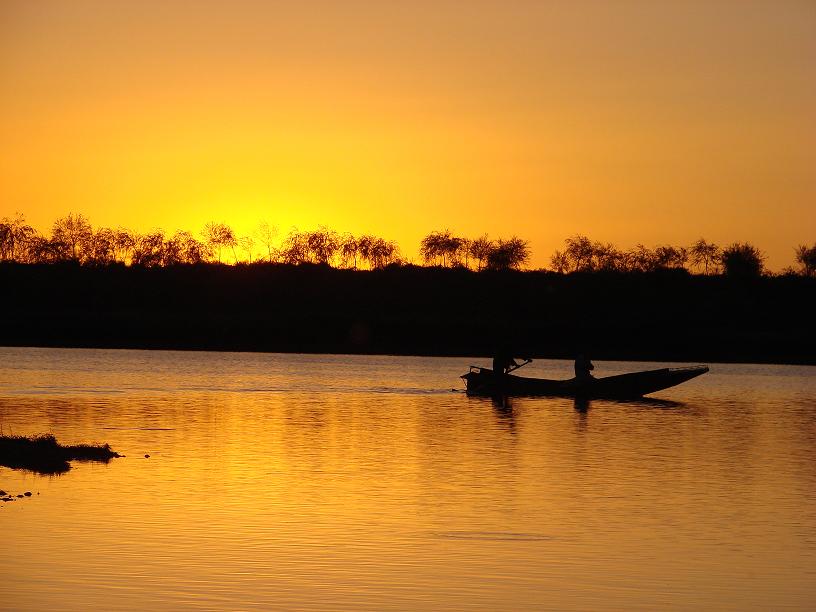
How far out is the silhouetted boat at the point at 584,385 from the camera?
196 ft

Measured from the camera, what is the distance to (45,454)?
3058cm

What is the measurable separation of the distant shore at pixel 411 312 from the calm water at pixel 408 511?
75.0 metres

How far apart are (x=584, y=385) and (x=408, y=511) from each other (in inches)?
1386

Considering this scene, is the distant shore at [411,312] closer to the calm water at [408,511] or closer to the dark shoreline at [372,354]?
the dark shoreline at [372,354]

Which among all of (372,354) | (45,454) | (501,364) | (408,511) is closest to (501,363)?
(501,364)

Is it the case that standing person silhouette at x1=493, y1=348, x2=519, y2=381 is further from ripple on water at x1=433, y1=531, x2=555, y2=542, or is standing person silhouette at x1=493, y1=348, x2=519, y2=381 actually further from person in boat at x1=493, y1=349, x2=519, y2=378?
ripple on water at x1=433, y1=531, x2=555, y2=542

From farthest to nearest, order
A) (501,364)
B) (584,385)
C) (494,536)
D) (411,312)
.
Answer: (411,312)
(501,364)
(584,385)
(494,536)

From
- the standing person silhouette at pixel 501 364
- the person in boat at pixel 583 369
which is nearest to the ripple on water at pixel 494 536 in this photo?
the person in boat at pixel 583 369

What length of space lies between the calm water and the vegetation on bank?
0.83 meters

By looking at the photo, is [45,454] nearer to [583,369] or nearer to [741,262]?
[583,369]

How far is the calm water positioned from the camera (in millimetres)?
18500

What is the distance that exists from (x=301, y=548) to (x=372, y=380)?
59287mm

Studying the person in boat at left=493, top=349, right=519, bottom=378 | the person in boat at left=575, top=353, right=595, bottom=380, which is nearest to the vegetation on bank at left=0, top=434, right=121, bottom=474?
the person in boat at left=493, top=349, right=519, bottom=378

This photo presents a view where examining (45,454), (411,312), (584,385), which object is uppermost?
(411,312)
